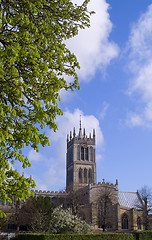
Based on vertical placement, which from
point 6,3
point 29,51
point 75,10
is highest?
point 75,10

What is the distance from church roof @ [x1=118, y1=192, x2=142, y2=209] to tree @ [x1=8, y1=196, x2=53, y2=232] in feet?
92.1

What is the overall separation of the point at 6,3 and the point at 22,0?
0.50 m

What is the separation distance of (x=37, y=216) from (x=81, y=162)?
49.1 metres

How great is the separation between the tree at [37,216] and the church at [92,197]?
975 centimetres

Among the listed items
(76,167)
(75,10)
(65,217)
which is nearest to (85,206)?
(76,167)

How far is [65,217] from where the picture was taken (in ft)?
110

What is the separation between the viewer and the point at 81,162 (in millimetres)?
83250

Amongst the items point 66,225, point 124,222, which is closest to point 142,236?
point 66,225

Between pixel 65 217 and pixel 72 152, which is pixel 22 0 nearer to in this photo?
pixel 65 217

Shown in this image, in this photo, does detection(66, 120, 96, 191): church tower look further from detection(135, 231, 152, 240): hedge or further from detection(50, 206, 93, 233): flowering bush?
detection(135, 231, 152, 240): hedge

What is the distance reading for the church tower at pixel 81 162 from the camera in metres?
81.6

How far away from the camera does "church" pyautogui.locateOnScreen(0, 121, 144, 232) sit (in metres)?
57.6

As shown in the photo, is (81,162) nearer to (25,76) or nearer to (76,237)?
(76,237)

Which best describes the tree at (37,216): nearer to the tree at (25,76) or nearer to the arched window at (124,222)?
the arched window at (124,222)
